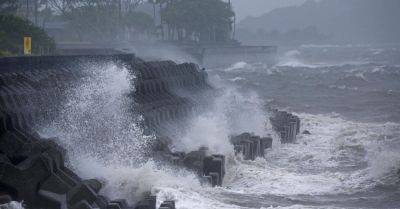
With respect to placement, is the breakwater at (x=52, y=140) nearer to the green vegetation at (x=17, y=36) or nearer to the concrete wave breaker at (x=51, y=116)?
the concrete wave breaker at (x=51, y=116)

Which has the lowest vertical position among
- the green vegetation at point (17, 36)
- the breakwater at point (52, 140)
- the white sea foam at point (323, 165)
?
the white sea foam at point (323, 165)

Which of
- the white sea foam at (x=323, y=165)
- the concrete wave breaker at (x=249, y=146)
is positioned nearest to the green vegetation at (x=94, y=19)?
the white sea foam at (x=323, y=165)

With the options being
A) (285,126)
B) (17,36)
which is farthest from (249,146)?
(17,36)

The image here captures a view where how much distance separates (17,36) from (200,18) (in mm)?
40486

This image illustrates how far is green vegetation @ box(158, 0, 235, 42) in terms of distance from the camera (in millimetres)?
70875

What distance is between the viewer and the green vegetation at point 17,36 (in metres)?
30.8

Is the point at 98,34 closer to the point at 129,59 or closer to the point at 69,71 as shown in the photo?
the point at 129,59

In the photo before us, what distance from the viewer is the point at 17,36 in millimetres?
32656

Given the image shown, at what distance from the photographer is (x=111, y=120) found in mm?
17641

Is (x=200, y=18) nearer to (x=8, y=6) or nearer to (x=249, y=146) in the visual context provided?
(x=8, y=6)

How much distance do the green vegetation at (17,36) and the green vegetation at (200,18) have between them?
121ft

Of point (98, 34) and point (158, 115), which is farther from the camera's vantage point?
point (98, 34)

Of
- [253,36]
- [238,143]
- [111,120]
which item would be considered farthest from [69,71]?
[253,36]

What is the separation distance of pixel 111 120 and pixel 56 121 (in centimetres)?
214
